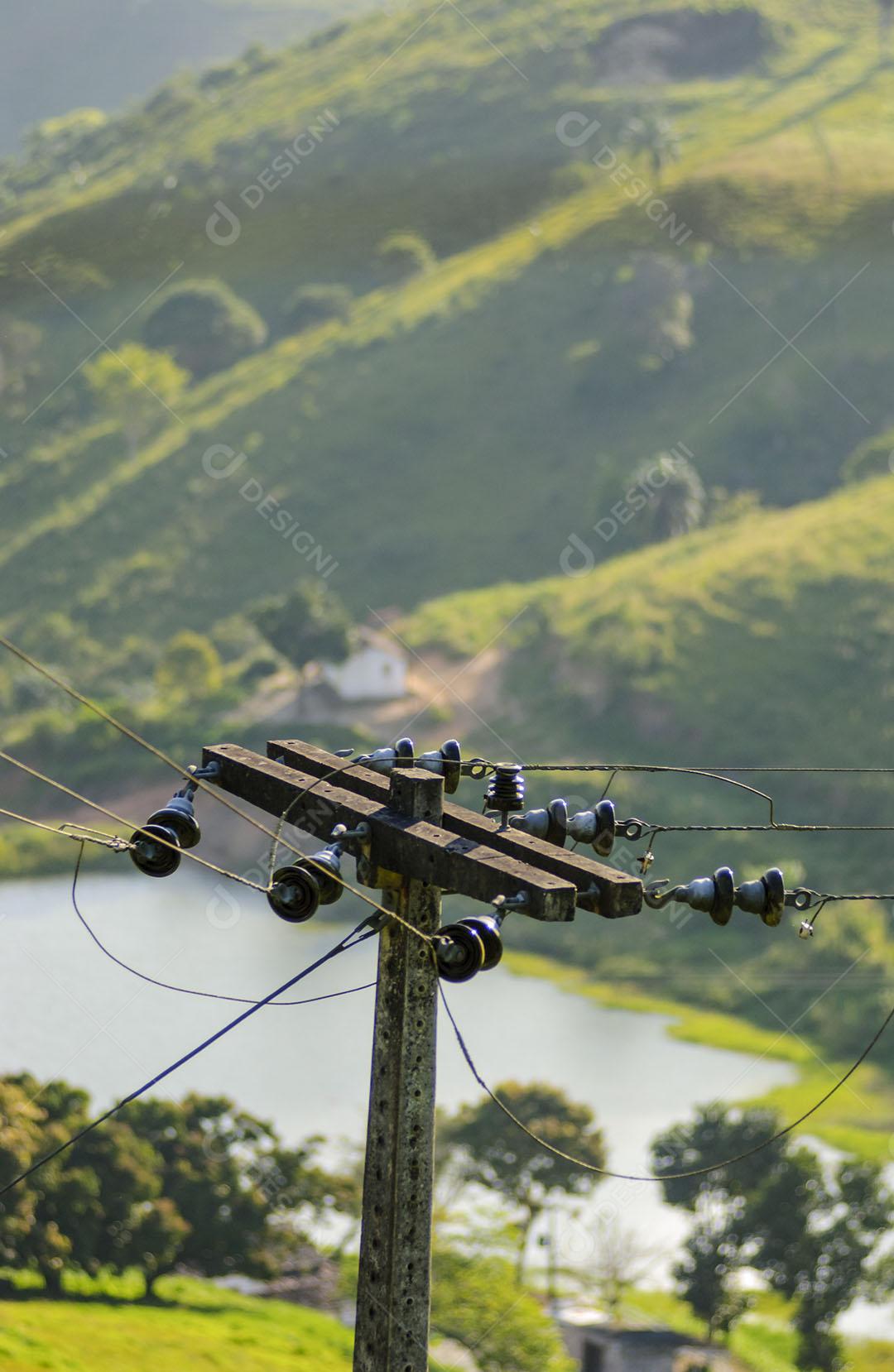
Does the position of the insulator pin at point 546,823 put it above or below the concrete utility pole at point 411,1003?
above

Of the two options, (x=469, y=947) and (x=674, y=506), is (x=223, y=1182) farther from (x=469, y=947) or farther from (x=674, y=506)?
(x=674, y=506)

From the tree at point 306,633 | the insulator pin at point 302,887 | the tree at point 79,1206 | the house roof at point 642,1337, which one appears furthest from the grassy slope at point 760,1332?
the tree at point 306,633

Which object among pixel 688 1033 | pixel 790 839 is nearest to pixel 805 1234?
pixel 688 1033

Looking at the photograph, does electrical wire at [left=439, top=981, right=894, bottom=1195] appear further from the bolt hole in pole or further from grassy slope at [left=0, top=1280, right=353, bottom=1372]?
grassy slope at [left=0, top=1280, right=353, bottom=1372]

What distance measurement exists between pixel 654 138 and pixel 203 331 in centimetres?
3884

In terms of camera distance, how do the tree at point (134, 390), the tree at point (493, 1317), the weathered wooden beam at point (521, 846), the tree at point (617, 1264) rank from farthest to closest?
the tree at point (134, 390) → the tree at point (617, 1264) → the tree at point (493, 1317) → the weathered wooden beam at point (521, 846)

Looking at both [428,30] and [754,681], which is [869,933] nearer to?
[754,681]

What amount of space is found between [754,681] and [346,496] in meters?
34.3

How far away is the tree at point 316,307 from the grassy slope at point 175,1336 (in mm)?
100160

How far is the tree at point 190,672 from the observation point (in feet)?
302

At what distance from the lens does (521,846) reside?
1354 cm

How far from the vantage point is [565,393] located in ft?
400

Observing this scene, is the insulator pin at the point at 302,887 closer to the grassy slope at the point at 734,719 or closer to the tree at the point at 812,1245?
the tree at the point at 812,1245

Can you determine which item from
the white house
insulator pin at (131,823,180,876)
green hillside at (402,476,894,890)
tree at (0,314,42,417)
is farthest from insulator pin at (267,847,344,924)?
tree at (0,314,42,417)
